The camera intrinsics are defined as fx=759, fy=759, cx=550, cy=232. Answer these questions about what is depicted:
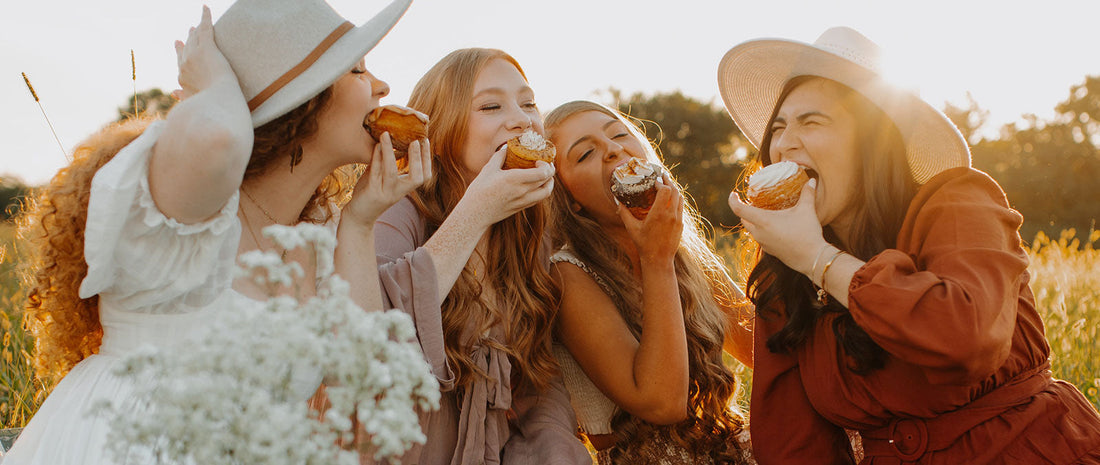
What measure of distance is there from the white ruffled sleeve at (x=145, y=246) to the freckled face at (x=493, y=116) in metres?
1.30

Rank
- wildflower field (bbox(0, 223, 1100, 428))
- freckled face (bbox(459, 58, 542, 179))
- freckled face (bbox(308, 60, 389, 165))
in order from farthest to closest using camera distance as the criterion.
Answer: wildflower field (bbox(0, 223, 1100, 428))
freckled face (bbox(459, 58, 542, 179))
freckled face (bbox(308, 60, 389, 165))

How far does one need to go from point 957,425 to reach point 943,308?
2.17 ft

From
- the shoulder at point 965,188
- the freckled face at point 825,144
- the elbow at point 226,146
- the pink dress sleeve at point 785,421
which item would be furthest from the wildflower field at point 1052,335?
the freckled face at point 825,144

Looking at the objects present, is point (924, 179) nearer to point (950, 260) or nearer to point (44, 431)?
point (950, 260)

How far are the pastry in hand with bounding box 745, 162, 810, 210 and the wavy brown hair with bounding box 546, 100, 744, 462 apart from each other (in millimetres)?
937

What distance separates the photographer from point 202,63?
207 cm

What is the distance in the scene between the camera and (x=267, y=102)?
7.29 ft

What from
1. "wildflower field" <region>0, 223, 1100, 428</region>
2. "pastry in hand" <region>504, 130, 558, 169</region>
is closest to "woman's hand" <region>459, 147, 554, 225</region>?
"pastry in hand" <region>504, 130, 558, 169</region>

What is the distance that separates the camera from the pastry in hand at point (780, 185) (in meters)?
2.88

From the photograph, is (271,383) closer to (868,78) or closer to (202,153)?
(202,153)

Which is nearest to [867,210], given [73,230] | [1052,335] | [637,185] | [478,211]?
[637,185]

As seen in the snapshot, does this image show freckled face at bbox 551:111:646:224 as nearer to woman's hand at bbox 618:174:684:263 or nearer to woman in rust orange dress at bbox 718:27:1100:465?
woman's hand at bbox 618:174:684:263

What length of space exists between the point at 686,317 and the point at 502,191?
4.42ft

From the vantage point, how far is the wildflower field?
407cm
